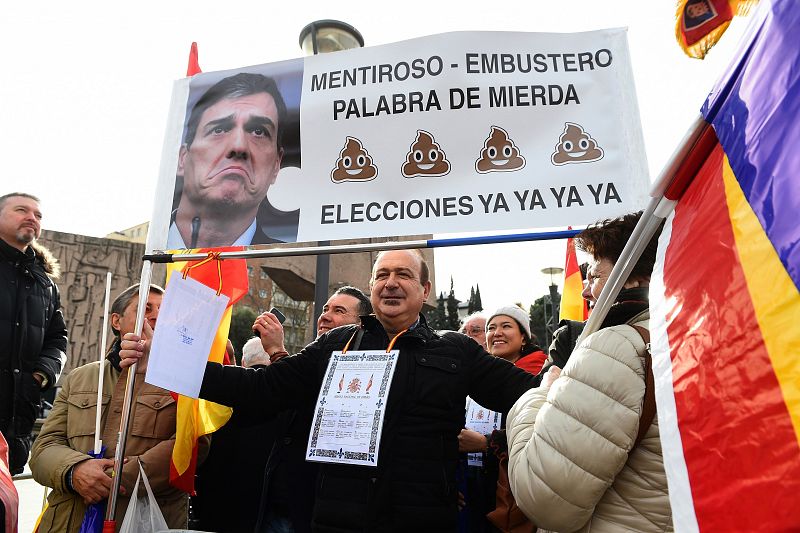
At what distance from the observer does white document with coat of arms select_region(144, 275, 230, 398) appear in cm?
242

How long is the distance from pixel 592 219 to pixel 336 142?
1183 millimetres

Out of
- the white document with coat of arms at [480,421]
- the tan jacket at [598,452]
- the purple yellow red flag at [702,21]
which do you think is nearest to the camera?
the tan jacket at [598,452]

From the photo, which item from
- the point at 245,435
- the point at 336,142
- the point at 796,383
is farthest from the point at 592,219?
the point at 245,435

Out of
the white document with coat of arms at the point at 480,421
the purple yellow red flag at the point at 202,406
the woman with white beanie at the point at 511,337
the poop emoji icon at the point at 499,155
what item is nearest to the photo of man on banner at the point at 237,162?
the purple yellow red flag at the point at 202,406

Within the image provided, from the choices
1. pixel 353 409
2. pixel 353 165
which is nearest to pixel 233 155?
pixel 353 165

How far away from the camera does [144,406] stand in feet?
9.18

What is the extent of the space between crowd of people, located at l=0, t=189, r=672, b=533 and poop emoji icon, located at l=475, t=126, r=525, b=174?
0.52 m

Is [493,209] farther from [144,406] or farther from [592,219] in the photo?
[144,406]

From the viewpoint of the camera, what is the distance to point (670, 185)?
3.71ft

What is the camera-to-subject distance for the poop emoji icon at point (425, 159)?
2612mm

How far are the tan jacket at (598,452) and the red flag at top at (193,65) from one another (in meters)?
2.54

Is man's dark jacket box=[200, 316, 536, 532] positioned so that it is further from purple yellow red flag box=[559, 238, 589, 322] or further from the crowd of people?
purple yellow red flag box=[559, 238, 589, 322]

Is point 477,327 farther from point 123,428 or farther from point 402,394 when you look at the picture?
point 123,428

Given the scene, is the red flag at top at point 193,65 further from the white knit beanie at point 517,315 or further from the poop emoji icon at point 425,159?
the white knit beanie at point 517,315
